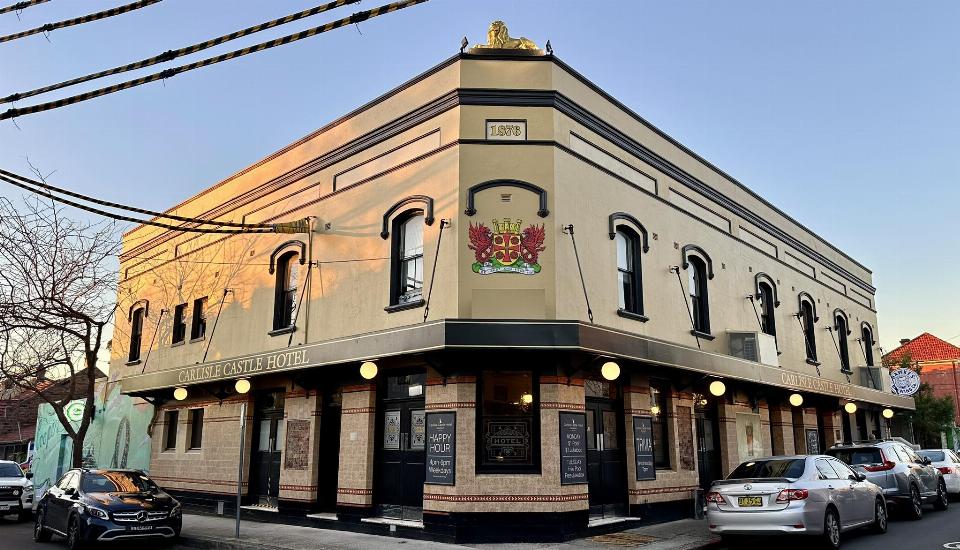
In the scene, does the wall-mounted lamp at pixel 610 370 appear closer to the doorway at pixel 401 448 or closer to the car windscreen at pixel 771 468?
the car windscreen at pixel 771 468

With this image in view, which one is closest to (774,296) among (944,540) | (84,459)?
(944,540)

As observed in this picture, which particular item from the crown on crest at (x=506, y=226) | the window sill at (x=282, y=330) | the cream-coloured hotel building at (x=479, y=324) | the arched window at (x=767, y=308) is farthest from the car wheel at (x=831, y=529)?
the window sill at (x=282, y=330)

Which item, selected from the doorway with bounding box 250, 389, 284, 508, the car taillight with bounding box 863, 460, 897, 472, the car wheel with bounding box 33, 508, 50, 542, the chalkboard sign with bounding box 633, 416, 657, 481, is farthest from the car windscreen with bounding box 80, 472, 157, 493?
the car taillight with bounding box 863, 460, 897, 472

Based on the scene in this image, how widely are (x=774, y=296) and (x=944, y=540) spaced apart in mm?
10867

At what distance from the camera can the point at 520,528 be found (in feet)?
39.6

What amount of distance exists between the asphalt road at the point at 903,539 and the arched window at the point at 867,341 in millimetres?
15504

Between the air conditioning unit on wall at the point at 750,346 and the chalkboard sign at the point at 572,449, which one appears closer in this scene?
the chalkboard sign at the point at 572,449

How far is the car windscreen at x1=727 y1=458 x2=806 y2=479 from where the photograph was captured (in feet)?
37.9

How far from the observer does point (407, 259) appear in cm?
1478

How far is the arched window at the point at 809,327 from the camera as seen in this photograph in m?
23.5

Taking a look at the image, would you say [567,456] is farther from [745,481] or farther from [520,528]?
[745,481]

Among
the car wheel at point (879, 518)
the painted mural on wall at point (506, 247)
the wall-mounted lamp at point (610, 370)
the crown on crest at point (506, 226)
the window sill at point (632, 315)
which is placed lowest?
the car wheel at point (879, 518)

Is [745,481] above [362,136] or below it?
below

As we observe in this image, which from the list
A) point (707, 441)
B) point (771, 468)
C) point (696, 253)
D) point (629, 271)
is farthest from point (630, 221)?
point (707, 441)
